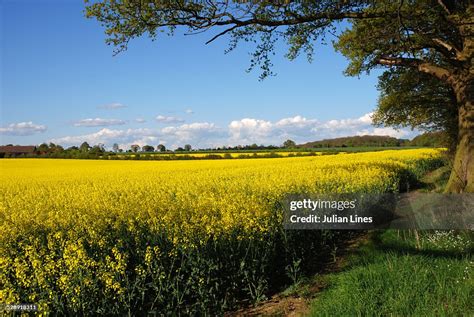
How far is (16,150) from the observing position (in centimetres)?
8262

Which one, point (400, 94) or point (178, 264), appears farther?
point (400, 94)

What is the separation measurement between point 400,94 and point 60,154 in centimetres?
5772

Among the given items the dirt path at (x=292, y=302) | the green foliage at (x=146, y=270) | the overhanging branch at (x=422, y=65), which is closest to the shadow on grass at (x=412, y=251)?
the dirt path at (x=292, y=302)

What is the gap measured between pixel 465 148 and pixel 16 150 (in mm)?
86809

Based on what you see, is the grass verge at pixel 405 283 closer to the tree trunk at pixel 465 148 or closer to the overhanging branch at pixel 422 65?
the tree trunk at pixel 465 148

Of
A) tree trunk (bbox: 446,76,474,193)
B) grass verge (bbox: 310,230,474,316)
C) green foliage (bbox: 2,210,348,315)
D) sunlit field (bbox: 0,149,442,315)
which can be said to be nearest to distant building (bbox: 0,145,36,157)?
sunlit field (bbox: 0,149,442,315)

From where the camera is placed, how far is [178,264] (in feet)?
23.6

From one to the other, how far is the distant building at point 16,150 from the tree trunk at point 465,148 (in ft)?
252

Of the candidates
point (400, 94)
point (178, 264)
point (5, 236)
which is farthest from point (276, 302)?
point (400, 94)

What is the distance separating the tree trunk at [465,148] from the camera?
14.5 m

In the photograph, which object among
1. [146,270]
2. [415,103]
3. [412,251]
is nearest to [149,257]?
[146,270]

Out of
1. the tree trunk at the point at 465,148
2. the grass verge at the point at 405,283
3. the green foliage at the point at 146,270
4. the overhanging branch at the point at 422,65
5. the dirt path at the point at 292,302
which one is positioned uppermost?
the overhanging branch at the point at 422,65

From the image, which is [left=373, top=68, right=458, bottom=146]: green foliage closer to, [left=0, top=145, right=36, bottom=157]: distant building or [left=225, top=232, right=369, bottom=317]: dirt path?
[left=225, top=232, right=369, bottom=317]: dirt path

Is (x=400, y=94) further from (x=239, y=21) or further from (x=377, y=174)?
(x=239, y=21)
